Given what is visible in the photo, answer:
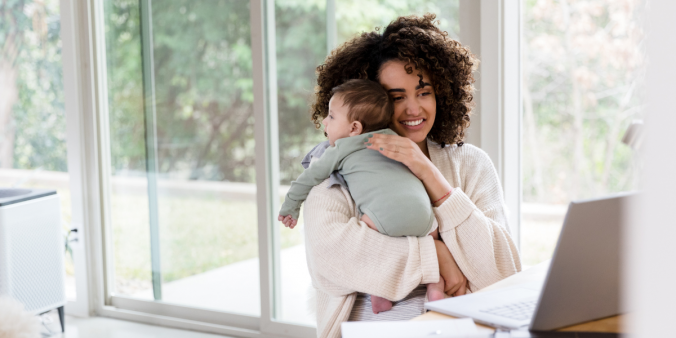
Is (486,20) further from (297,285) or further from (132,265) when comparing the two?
(132,265)

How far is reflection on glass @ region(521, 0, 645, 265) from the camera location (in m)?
2.24

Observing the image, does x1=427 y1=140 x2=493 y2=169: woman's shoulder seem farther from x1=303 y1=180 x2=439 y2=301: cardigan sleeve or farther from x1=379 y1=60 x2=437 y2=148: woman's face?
x1=303 y1=180 x2=439 y2=301: cardigan sleeve

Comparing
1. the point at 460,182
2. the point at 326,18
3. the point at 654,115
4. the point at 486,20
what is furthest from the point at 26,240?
the point at 654,115

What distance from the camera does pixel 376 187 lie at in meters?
1.38

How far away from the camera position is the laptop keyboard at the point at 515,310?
89 cm

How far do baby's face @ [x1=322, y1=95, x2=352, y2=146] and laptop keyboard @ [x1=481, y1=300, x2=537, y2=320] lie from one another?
0.69m

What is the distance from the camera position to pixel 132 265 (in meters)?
3.01

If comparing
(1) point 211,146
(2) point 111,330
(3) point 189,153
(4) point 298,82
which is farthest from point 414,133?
(2) point 111,330

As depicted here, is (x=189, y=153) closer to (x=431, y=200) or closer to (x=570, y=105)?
(x=431, y=200)

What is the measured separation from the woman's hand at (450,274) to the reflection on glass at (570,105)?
3.08 ft

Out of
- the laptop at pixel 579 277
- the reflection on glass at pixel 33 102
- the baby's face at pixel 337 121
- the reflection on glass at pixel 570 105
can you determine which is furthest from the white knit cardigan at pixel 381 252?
the reflection on glass at pixel 33 102

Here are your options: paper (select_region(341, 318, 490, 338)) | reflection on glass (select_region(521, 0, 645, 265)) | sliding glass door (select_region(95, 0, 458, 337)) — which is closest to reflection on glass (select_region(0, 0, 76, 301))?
sliding glass door (select_region(95, 0, 458, 337))

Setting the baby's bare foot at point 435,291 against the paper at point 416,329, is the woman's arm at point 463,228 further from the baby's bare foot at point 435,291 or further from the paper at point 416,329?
the paper at point 416,329

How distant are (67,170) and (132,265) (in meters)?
0.66
